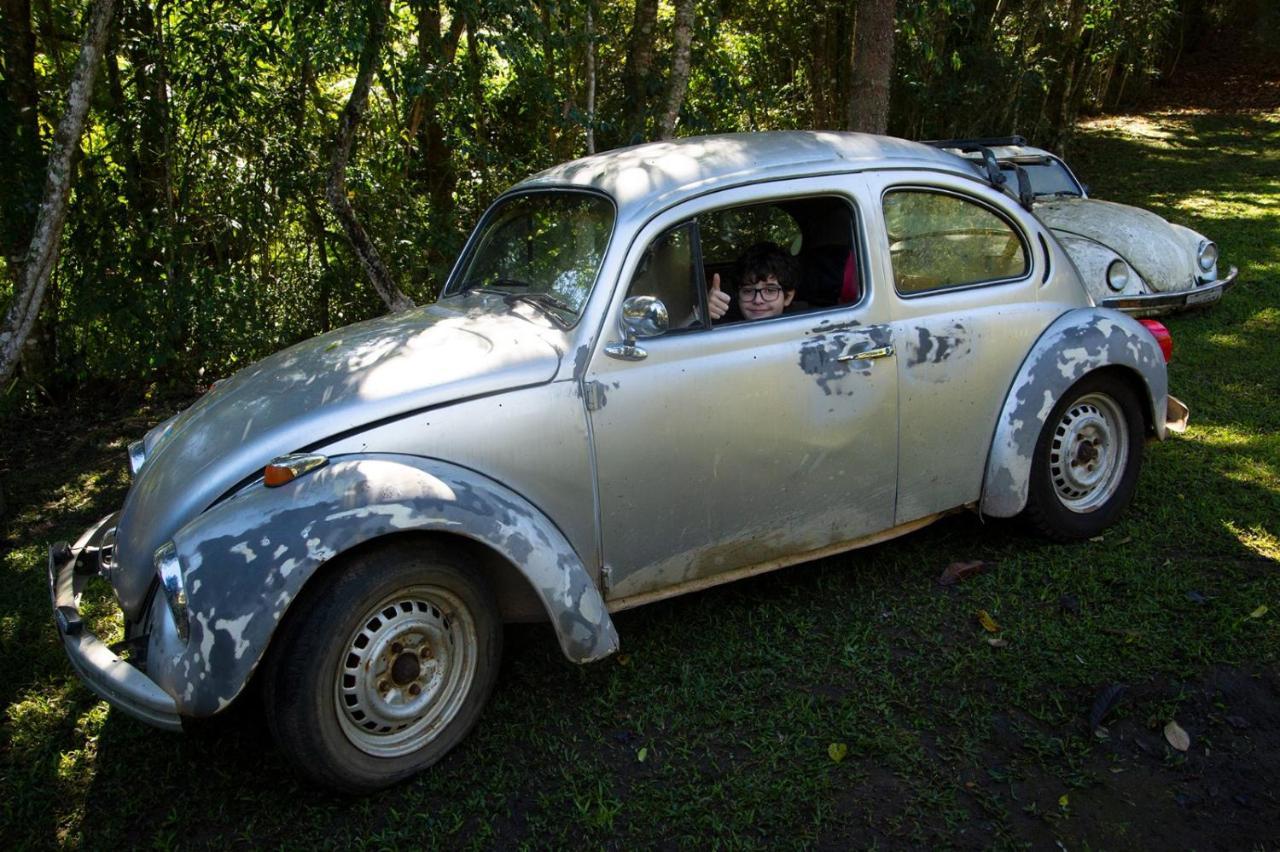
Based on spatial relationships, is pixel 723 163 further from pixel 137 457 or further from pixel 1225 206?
pixel 1225 206

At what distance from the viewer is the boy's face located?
421 centimetres

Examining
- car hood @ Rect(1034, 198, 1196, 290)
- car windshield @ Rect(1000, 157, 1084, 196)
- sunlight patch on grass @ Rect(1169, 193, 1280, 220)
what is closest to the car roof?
car hood @ Rect(1034, 198, 1196, 290)

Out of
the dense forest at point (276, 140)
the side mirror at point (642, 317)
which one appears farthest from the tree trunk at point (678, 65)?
the side mirror at point (642, 317)

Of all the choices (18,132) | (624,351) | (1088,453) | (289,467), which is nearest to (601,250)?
(624,351)

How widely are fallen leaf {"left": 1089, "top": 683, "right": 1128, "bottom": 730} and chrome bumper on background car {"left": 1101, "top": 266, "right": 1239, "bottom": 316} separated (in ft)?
15.4

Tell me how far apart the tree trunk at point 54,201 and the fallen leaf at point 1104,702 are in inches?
222

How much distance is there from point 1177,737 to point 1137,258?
552 cm

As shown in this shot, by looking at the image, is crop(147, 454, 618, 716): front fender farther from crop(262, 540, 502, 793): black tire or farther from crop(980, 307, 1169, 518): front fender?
crop(980, 307, 1169, 518): front fender

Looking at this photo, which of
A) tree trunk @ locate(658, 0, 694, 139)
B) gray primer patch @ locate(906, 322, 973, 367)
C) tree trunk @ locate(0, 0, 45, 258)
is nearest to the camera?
gray primer patch @ locate(906, 322, 973, 367)

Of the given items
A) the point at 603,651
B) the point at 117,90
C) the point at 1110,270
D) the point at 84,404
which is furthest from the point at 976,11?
the point at 603,651

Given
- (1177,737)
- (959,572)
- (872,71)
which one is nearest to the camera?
(1177,737)

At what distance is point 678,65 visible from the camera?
714 centimetres

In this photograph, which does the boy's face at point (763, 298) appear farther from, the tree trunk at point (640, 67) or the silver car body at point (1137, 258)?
the silver car body at point (1137, 258)

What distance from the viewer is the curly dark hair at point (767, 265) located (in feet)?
14.0
